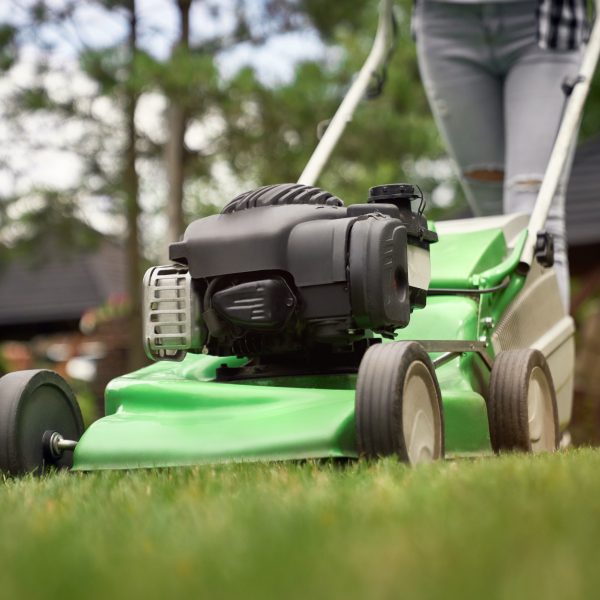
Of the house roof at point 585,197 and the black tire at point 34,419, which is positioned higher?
the house roof at point 585,197

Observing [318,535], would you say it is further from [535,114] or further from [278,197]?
[535,114]

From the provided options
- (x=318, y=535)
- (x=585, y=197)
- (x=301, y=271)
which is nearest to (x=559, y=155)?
(x=301, y=271)

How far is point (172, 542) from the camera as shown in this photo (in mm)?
1630

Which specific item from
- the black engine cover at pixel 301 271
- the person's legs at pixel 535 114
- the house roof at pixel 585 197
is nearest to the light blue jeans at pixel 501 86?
the person's legs at pixel 535 114

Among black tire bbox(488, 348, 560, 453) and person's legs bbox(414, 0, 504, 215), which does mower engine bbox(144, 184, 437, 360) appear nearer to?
black tire bbox(488, 348, 560, 453)

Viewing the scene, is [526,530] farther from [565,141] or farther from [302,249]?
[565,141]

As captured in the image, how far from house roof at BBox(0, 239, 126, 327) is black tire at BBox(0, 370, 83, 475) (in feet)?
58.8

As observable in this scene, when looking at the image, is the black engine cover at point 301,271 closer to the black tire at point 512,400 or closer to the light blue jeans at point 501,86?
the black tire at point 512,400

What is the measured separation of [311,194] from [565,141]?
132 centimetres

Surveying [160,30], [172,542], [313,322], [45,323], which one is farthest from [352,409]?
[45,323]

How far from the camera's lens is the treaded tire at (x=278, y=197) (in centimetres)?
284

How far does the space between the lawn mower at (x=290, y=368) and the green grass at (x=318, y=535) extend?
22cm

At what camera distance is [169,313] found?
280 centimetres

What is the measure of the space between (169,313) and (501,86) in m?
1.86
